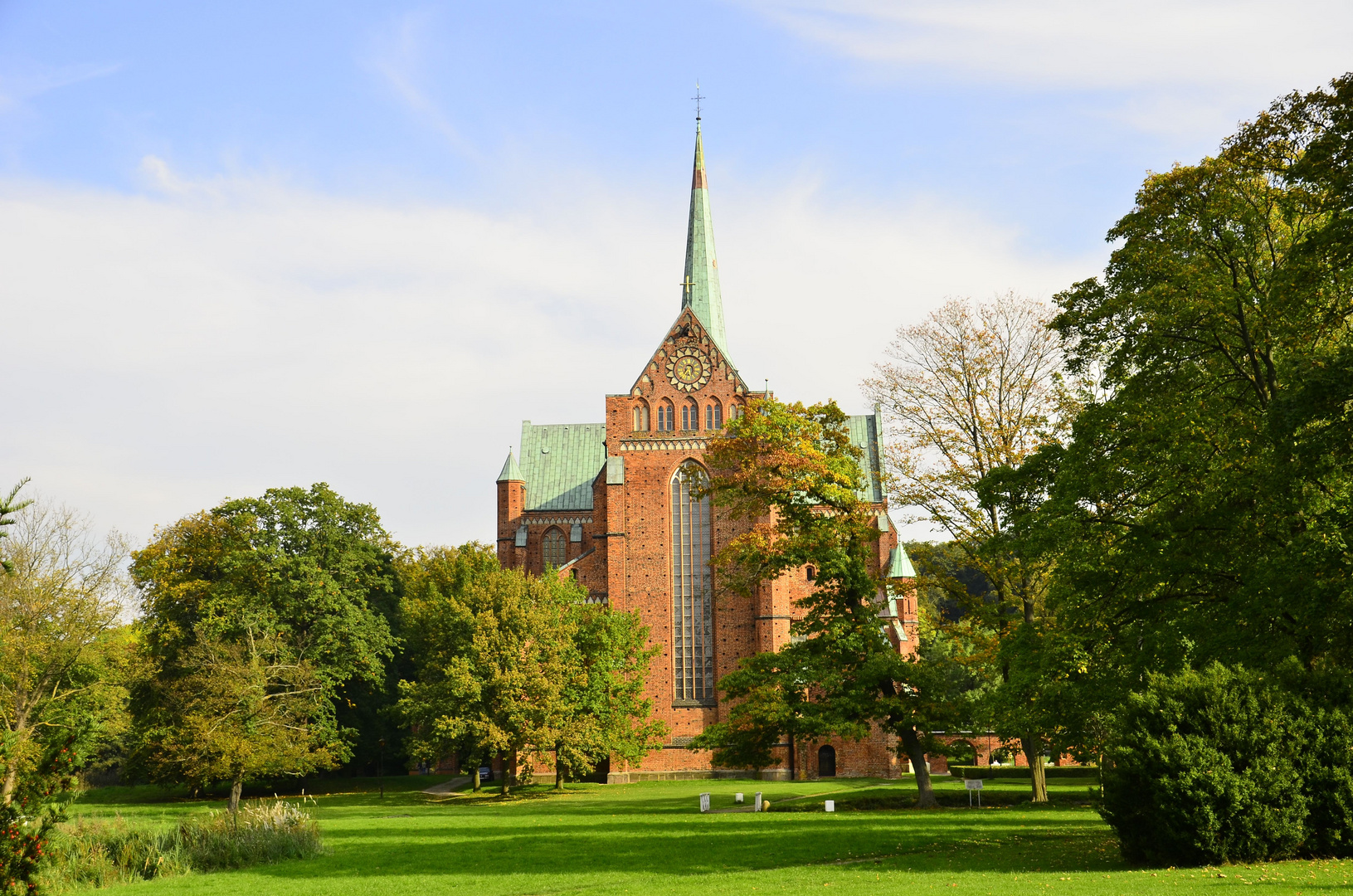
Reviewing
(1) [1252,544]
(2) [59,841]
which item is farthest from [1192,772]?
(2) [59,841]

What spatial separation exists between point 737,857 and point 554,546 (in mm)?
48480

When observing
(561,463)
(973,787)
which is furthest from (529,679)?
(561,463)

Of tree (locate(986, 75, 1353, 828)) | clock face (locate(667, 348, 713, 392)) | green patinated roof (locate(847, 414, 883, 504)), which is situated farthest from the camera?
green patinated roof (locate(847, 414, 883, 504))

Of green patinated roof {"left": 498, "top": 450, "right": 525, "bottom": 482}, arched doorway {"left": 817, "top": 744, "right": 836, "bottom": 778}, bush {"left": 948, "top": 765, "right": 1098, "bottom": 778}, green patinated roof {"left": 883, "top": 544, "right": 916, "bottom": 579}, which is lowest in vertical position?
bush {"left": 948, "top": 765, "right": 1098, "bottom": 778}

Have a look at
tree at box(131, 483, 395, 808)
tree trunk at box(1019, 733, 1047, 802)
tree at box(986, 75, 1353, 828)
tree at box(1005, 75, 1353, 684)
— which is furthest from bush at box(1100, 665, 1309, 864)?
tree at box(131, 483, 395, 808)

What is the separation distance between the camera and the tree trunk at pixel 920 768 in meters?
33.2

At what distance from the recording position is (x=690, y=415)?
192ft

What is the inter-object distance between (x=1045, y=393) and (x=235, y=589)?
122 feet

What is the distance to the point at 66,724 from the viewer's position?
40312 millimetres

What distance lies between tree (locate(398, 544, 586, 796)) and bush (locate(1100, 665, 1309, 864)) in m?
31.2

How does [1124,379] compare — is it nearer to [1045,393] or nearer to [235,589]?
[1045,393]

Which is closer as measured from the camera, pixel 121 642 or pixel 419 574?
pixel 121 642

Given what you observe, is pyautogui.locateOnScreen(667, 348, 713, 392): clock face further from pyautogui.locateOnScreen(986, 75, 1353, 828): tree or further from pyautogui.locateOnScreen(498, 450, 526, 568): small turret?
pyautogui.locateOnScreen(986, 75, 1353, 828): tree

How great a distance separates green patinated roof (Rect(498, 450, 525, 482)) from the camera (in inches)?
2746
